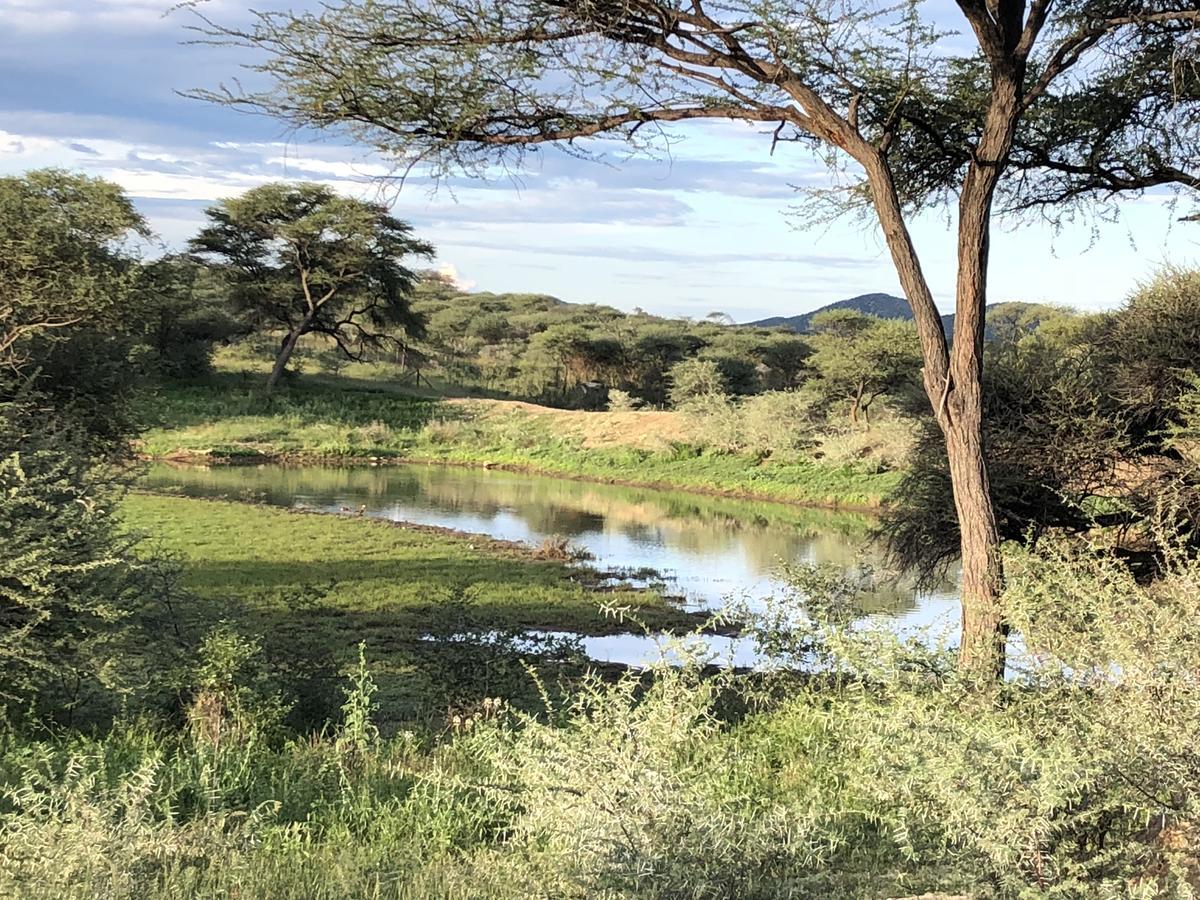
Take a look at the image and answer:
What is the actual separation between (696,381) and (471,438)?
8846 millimetres

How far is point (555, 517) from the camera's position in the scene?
22172mm

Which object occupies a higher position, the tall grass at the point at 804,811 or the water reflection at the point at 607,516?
the tall grass at the point at 804,811

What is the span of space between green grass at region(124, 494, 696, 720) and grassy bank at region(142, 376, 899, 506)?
434 inches

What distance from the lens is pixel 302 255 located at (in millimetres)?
35781

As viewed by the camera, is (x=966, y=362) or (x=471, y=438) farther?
(x=471, y=438)

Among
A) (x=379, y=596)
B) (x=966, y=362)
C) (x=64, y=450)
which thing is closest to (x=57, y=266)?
(x=64, y=450)

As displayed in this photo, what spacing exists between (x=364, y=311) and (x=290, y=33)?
3253 centimetres

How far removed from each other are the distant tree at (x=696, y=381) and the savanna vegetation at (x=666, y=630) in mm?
22687

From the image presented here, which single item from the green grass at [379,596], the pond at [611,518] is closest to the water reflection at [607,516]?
the pond at [611,518]

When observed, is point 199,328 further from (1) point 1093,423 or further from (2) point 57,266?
(1) point 1093,423

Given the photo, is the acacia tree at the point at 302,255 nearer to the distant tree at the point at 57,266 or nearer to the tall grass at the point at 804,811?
the distant tree at the point at 57,266

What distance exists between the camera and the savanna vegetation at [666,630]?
2725 millimetres

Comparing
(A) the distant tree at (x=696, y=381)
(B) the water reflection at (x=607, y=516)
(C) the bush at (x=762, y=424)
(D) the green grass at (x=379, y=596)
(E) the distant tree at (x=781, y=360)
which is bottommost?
(B) the water reflection at (x=607, y=516)

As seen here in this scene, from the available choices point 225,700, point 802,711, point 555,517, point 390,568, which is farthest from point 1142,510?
point 555,517
